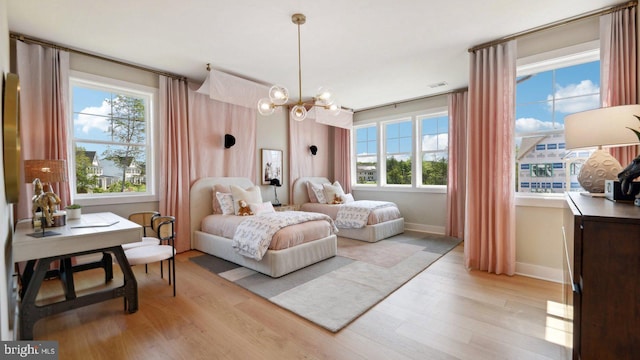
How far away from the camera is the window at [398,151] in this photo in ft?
19.1

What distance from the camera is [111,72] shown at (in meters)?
3.58

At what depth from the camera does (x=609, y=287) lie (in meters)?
0.97

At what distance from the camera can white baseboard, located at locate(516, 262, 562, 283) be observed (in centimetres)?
292

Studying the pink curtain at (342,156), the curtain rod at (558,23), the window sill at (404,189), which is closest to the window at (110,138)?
the pink curtain at (342,156)

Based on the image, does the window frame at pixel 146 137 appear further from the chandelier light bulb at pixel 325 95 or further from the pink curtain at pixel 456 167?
the pink curtain at pixel 456 167

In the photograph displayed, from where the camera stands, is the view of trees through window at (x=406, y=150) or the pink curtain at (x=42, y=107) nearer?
the pink curtain at (x=42, y=107)

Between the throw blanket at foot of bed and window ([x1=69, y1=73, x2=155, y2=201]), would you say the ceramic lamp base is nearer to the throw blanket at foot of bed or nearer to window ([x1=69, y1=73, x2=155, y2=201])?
the throw blanket at foot of bed

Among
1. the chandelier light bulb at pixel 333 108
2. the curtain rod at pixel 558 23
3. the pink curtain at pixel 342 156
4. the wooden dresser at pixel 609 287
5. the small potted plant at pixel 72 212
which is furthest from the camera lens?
the pink curtain at pixel 342 156

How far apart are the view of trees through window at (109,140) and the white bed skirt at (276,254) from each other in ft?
4.09

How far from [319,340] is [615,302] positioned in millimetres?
1593

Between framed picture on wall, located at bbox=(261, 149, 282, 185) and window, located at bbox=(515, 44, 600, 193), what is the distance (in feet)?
12.8

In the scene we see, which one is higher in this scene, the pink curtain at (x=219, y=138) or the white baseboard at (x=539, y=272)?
the pink curtain at (x=219, y=138)

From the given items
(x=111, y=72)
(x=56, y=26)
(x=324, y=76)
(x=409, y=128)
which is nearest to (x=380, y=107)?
(x=409, y=128)

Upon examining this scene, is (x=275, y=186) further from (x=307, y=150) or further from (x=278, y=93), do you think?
(x=278, y=93)
